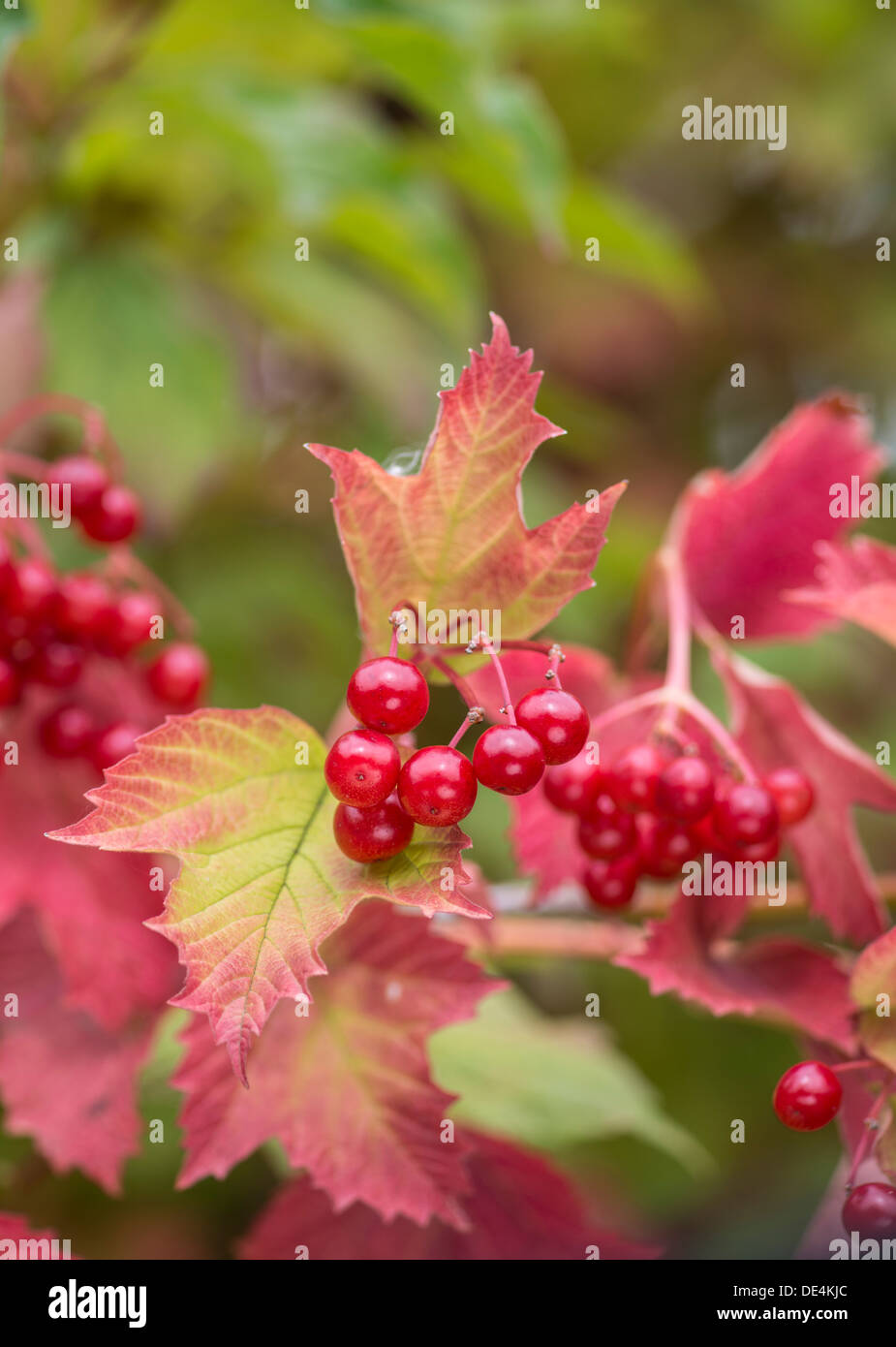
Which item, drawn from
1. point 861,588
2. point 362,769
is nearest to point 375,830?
point 362,769

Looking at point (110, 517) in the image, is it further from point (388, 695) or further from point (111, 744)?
point (388, 695)

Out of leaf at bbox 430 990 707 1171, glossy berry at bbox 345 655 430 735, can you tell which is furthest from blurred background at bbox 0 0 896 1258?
glossy berry at bbox 345 655 430 735

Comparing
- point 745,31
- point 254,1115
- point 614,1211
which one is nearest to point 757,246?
point 745,31

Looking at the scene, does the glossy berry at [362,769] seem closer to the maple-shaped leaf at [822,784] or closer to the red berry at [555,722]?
the red berry at [555,722]

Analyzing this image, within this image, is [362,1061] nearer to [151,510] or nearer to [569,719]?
[569,719]

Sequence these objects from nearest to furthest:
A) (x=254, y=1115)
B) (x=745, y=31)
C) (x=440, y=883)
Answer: (x=440, y=883) → (x=254, y=1115) → (x=745, y=31)
